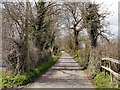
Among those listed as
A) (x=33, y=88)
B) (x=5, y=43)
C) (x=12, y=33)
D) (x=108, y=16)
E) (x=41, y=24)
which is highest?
(x=108, y=16)

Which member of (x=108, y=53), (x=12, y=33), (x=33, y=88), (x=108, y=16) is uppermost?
(x=108, y=16)

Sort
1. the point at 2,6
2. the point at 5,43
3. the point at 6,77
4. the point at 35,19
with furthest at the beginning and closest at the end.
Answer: the point at 35,19 → the point at 2,6 → the point at 5,43 → the point at 6,77

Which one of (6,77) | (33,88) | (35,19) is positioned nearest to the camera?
(33,88)

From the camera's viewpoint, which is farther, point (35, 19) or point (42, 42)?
point (42, 42)

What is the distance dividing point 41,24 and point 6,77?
775 cm

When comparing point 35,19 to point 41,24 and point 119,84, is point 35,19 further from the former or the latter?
point 119,84

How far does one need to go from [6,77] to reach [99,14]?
1397cm

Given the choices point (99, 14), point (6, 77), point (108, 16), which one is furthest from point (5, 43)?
point (108, 16)

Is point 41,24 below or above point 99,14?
below

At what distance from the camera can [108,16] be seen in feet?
61.0

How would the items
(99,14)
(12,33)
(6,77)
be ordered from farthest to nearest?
(99,14), (12,33), (6,77)

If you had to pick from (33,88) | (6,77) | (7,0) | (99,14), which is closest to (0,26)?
(7,0)

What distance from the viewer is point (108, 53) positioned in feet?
26.7

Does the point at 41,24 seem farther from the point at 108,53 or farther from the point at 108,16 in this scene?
the point at 108,16
